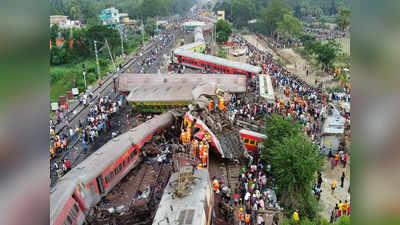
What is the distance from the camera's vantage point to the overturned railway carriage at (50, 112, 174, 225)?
13.8m

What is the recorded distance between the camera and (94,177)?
1659 cm

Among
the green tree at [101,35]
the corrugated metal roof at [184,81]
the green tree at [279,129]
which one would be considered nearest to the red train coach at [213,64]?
the corrugated metal roof at [184,81]

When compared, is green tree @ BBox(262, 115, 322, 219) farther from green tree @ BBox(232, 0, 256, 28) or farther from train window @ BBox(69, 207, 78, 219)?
green tree @ BBox(232, 0, 256, 28)

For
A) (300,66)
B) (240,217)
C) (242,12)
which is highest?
(242,12)

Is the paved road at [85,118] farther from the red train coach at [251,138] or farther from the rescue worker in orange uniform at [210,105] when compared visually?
the red train coach at [251,138]

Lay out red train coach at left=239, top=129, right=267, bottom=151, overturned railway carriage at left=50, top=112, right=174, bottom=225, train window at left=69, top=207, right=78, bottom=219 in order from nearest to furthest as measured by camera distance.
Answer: overturned railway carriage at left=50, top=112, right=174, bottom=225 → train window at left=69, top=207, right=78, bottom=219 → red train coach at left=239, top=129, right=267, bottom=151

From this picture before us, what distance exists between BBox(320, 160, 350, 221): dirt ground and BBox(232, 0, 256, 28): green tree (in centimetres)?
9019

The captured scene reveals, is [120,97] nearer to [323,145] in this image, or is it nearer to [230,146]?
[230,146]

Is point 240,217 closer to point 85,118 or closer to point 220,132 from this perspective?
point 220,132

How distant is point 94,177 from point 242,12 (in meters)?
99.7

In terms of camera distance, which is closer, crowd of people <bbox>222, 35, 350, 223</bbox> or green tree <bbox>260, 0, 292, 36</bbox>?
crowd of people <bbox>222, 35, 350, 223</bbox>

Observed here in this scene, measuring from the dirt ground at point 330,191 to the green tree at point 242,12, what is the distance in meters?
90.2

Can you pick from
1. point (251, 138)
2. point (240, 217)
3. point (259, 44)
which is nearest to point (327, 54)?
point (259, 44)

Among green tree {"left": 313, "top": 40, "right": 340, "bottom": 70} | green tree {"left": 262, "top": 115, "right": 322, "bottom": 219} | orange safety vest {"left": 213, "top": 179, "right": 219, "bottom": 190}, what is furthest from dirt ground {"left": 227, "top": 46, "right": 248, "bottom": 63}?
orange safety vest {"left": 213, "top": 179, "right": 219, "bottom": 190}
